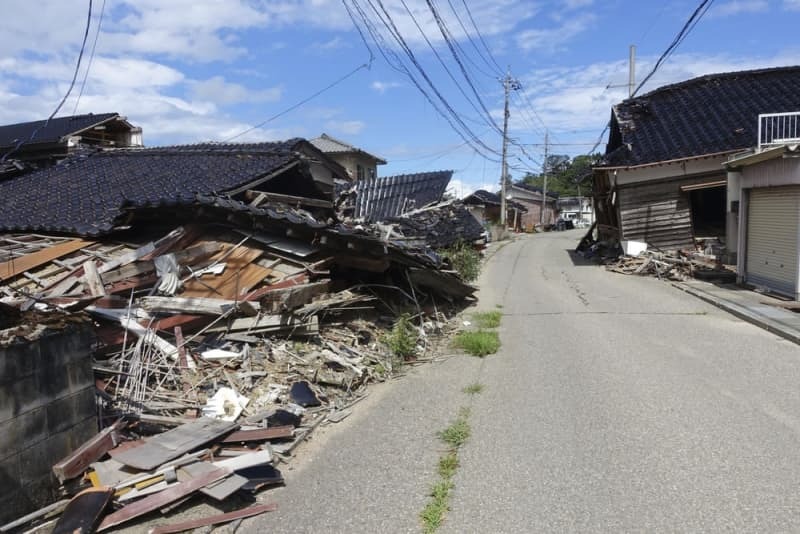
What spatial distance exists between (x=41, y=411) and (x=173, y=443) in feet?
3.32

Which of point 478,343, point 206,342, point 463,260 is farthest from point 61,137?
point 478,343

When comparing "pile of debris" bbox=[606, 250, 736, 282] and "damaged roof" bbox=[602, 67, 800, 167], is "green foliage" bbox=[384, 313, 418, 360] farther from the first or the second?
"damaged roof" bbox=[602, 67, 800, 167]

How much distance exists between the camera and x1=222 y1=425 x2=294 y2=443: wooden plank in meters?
4.95

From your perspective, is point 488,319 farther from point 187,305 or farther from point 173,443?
point 173,443

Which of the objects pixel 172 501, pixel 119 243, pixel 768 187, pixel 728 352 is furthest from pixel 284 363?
pixel 768 187

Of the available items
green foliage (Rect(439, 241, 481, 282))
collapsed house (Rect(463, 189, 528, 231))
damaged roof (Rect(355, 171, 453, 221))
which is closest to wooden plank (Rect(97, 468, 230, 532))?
green foliage (Rect(439, 241, 481, 282))

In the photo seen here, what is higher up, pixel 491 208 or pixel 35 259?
pixel 491 208

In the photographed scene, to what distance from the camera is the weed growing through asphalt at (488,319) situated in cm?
1083

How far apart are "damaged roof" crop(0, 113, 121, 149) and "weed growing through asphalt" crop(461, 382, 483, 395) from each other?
2004cm

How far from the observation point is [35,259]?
785 cm

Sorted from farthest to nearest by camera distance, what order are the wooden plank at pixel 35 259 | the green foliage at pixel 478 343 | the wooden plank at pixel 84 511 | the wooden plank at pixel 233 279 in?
the green foliage at pixel 478 343
the wooden plank at pixel 233 279
the wooden plank at pixel 35 259
the wooden plank at pixel 84 511

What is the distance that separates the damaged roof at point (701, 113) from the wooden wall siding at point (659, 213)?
93 centimetres

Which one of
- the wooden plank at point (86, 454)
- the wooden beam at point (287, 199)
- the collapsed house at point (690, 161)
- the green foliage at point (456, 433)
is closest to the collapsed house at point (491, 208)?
the collapsed house at point (690, 161)

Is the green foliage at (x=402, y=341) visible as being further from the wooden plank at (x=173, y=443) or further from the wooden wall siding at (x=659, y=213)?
the wooden wall siding at (x=659, y=213)
